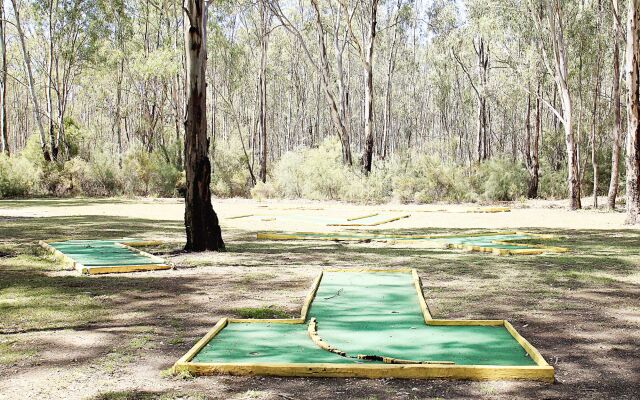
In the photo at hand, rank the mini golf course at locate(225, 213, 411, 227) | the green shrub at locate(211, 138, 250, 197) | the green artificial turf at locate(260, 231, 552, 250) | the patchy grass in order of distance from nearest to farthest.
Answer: the patchy grass → the green artificial turf at locate(260, 231, 552, 250) → the mini golf course at locate(225, 213, 411, 227) → the green shrub at locate(211, 138, 250, 197)

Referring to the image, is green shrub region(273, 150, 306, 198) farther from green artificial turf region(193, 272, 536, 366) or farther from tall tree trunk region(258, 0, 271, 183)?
green artificial turf region(193, 272, 536, 366)

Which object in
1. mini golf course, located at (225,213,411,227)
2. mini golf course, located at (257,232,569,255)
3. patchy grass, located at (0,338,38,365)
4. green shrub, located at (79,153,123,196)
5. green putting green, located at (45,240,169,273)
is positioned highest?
green shrub, located at (79,153,123,196)

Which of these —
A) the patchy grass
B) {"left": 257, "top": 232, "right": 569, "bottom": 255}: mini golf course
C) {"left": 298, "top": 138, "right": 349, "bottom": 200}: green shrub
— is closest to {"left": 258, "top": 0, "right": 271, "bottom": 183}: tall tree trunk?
{"left": 298, "top": 138, "right": 349, "bottom": 200}: green shrub

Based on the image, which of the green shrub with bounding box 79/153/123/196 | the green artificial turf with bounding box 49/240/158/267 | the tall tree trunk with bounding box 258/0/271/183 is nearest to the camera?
the green artificial turf with bounding box 49/240/158/267

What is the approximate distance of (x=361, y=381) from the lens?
359 centimetres

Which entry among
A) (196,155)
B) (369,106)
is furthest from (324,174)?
(196,155)

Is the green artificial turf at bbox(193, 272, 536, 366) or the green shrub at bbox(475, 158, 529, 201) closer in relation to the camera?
the green artificial turf at bbox(193, 272, 536, 366)

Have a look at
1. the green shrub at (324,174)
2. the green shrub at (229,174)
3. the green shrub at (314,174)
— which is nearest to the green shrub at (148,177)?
the green shrub at (229,174)

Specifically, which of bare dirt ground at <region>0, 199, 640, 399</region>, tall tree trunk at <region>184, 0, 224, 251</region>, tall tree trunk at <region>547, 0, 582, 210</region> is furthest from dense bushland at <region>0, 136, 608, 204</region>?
tall tree trunk at <region>184, 0, 224, 251</region>

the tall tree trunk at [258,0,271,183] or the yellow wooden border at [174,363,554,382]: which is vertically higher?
the tall tree trunk at [258,0,271,183]

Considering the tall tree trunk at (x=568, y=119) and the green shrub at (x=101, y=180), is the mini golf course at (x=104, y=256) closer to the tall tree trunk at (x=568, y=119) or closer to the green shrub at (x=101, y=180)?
the tall tree trunk at (x=568, y=119)

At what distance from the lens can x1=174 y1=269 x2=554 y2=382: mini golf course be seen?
12.0 feet

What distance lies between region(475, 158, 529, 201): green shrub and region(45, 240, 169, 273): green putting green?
16744 millimetres

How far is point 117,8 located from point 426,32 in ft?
79.3
